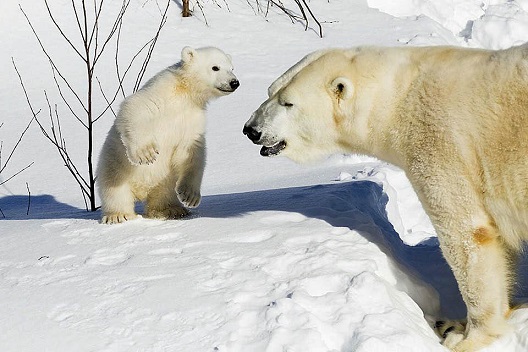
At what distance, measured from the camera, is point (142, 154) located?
3723 millimetres

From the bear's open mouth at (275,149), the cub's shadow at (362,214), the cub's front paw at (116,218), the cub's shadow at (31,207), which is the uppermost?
the bear's open mouth at (275,149)

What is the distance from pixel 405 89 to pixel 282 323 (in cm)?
112

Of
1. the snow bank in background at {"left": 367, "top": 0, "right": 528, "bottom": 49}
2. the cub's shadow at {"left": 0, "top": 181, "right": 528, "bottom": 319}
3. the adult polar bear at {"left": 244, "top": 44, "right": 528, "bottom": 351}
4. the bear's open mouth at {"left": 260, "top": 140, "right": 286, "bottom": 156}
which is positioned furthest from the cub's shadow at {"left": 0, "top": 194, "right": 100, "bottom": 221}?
the snow bank in background at {"left": 367, "top": 0, "right": 528, "bottom": 49}

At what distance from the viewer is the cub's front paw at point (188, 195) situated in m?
3.85

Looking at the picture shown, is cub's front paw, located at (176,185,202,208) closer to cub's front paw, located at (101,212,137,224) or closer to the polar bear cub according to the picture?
→ the polar bear cub

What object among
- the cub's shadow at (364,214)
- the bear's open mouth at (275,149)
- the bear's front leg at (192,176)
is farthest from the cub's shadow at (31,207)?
the bear's open mouth at (275,149)

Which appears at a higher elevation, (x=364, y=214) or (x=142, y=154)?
(x=142, y=154)

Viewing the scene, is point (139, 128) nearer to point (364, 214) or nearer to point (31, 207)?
point (364, 214)

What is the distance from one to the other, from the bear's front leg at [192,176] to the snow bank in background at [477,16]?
657 cm

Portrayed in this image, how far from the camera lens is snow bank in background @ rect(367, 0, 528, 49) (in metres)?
9.73

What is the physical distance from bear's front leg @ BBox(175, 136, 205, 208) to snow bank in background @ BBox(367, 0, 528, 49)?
6570 mm

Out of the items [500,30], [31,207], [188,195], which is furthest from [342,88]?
[500,30]

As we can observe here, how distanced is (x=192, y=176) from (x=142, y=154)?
330 mm

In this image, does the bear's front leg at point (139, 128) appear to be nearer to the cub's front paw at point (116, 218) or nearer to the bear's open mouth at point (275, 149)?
the cub's front paw at point (116, 218)
